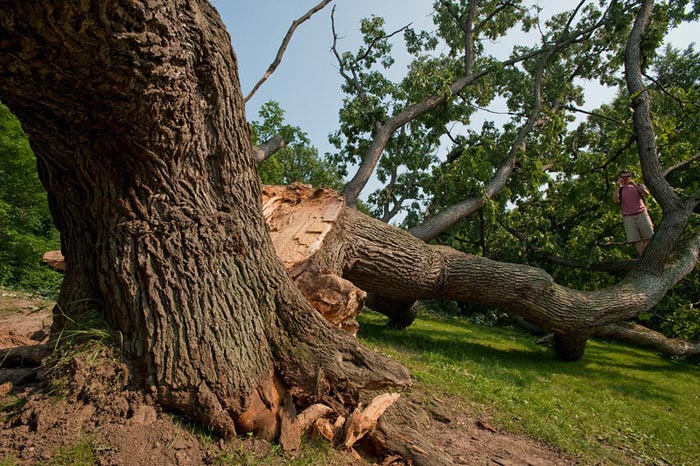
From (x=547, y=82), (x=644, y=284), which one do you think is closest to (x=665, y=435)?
(x=644, y=284)

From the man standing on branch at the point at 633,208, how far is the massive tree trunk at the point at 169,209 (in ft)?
28.0

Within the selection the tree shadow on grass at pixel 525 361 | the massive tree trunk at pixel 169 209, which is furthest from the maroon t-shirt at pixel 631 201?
the massive tree trunk at pixel 169 209

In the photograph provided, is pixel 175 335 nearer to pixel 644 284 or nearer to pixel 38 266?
pixel 644 284

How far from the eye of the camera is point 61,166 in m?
2.46

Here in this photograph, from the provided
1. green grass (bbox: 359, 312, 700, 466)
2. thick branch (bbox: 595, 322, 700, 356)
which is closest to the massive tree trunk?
green grass (bbox: 359, 312, 700, 466)

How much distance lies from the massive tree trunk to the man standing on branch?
28.0ft

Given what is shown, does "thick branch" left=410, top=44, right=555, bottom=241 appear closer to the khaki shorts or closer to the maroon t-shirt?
the maroon t-shirt

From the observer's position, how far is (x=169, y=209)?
2.52 metres

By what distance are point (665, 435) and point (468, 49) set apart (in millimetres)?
9359

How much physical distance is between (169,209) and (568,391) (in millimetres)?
6273

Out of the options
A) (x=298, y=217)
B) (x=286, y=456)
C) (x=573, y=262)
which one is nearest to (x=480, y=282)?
(x=298, y=217)

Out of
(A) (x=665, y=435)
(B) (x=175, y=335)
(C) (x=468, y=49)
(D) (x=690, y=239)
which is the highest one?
(C) (x=468, y=49)

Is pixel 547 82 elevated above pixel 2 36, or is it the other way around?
pixel 547 82

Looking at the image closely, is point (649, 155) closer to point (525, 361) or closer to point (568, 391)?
point (525, 361)
